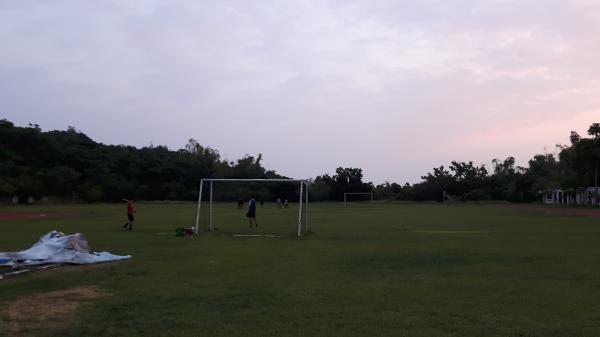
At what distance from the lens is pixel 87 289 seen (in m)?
10.3

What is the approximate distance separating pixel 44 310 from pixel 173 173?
9256 cm

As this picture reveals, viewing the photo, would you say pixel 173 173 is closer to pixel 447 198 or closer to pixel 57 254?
pixel 447 198

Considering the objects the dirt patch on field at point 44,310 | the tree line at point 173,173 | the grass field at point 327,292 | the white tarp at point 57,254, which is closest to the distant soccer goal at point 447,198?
the tree line at point 173,173

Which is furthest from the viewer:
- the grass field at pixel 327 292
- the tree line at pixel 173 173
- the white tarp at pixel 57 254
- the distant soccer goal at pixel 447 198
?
the distant soccer goal at pixel 447 198

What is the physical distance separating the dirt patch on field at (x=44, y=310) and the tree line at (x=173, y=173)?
57.1 m

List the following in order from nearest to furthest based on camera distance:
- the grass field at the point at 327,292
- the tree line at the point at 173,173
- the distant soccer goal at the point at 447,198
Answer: the grass field at the point at 327,292, the tree line at the point at 173,173, the distant soccer goal at the point at 447,198

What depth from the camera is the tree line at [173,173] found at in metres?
78.1

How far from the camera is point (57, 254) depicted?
13.7 meters

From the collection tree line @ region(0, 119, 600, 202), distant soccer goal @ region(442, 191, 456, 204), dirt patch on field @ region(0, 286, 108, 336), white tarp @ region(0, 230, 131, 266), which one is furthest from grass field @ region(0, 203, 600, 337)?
distant soccer goal @ region(442, 191, 456, 204)

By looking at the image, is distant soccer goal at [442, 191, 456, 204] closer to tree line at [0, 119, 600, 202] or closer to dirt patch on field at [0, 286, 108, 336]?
tree line at [0, 119, 600, 202]

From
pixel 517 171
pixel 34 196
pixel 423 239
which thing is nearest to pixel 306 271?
pixel 423 239

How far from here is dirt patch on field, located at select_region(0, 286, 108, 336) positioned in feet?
24.5

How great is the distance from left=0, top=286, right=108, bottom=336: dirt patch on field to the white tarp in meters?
3.39

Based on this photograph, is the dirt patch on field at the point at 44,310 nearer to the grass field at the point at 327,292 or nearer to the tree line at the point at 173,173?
the grass field at the point at 327,292
